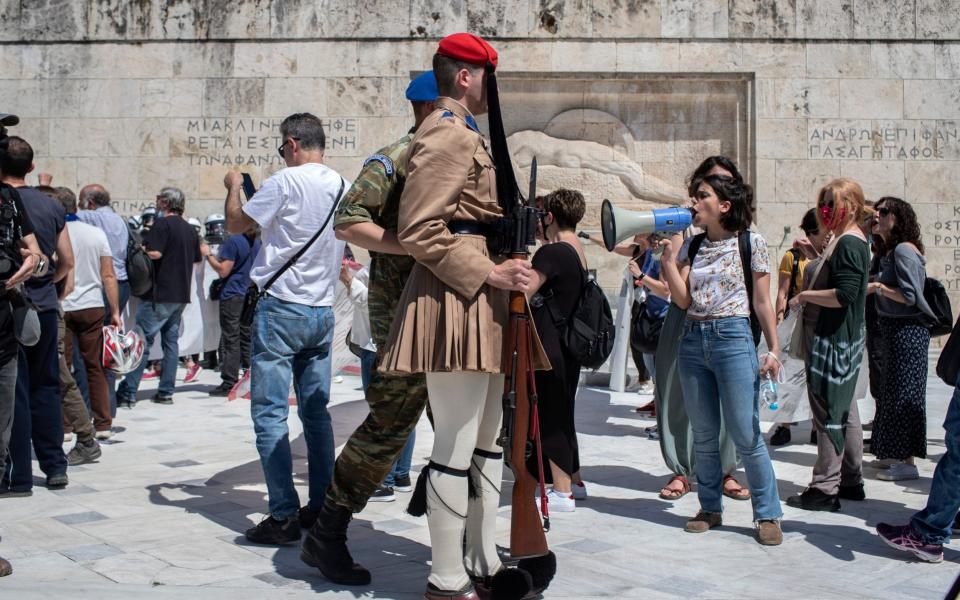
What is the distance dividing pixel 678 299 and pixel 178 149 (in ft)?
31.0

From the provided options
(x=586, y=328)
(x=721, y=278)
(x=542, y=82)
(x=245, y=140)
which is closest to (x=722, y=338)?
(x=721, y=278)

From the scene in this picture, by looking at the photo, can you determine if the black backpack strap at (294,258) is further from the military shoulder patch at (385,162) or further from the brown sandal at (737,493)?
the brown sandal at (737,493)

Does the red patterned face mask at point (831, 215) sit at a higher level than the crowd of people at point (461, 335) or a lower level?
higher

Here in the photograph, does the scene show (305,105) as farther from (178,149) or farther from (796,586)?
(796,586)

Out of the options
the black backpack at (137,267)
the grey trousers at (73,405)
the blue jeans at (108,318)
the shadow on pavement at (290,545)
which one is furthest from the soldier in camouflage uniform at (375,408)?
the black backpack at (137,267)

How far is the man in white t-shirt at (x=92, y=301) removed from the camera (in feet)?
23.7

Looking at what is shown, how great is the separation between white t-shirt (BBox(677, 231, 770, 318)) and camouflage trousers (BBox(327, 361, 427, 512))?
1.70 m

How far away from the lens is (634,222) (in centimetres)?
464

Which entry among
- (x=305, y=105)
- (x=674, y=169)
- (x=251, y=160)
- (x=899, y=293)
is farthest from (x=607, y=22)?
(x=899, y=293)

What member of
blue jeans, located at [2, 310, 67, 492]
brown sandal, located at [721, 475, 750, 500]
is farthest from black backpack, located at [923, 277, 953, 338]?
blue jeans, located at [2, 310, 67, 492]

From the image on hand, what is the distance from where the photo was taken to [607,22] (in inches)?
497

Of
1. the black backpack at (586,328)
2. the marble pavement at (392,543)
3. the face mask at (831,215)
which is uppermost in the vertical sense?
the face mask at (831,215)

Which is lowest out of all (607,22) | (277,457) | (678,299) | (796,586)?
(796,586)

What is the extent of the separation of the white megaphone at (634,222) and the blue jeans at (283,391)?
1.44m
